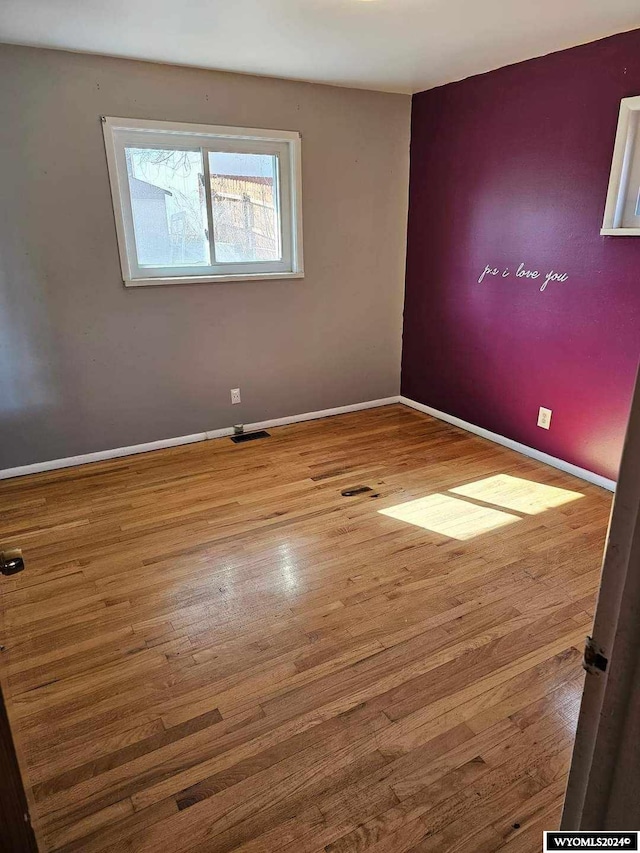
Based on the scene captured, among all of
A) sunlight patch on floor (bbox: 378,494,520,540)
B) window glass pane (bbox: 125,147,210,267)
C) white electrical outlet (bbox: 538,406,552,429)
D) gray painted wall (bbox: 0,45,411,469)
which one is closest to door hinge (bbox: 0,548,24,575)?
sunlight patch on floor (bbox: 378,494,520,540)

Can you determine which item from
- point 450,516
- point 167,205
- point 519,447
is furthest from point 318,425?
point 167,205

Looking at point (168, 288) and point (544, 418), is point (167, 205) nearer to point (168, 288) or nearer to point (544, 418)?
point (168, 288)

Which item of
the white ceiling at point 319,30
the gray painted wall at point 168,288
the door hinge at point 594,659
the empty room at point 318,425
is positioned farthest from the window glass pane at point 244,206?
Result: the door hinge at point 594,659

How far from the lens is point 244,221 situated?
3.56 meters

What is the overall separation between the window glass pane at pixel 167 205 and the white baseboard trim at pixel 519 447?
201 centimetres

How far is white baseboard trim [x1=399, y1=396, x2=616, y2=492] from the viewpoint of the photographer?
3068mm

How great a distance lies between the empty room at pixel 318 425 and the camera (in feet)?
4.59

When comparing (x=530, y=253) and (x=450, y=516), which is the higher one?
(x=530, y=253)

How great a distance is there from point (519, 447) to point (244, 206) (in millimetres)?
2365

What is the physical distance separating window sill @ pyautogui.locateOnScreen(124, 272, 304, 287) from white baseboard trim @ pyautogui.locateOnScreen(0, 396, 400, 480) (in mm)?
1004

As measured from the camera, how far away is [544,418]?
10.9ft

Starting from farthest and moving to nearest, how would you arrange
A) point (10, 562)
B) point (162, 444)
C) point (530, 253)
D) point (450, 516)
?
point (162, 444) < point (530, 253) < point (450, 516) < point (10, 562)

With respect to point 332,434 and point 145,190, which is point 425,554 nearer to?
point 332,434

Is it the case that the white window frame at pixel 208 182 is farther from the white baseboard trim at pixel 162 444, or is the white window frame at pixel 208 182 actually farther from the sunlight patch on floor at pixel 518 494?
the sunlight patch on floor at pixel 518 494
